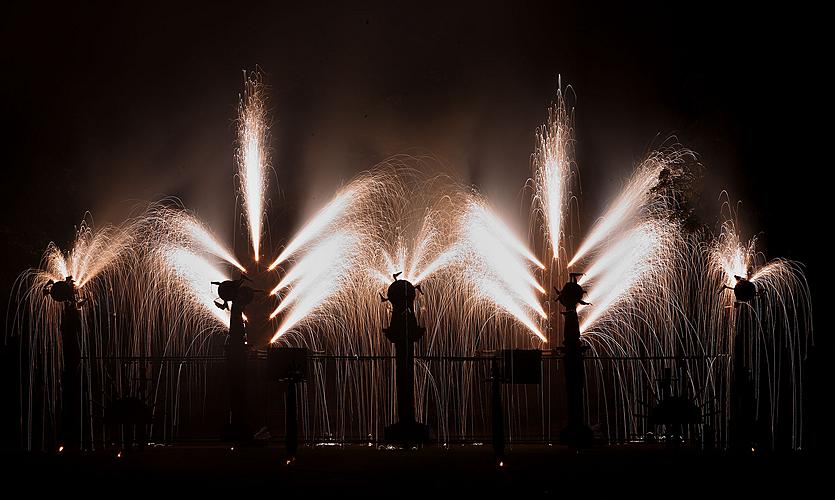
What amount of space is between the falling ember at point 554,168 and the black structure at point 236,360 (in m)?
8.73

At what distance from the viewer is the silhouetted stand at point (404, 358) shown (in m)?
18.7

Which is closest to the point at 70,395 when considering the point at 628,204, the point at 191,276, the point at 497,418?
the point at 497,418

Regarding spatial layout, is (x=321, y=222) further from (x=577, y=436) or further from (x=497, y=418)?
(x=497, y=418)

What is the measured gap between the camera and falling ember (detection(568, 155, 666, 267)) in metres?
27.2

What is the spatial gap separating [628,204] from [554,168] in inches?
93.3

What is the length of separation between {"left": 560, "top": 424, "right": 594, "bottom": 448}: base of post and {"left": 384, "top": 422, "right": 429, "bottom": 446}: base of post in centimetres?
253

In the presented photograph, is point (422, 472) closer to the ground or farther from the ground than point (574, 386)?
closer to the ground

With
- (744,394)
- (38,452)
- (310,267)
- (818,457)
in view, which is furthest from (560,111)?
(38,452)

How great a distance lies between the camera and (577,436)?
18641 millimetres

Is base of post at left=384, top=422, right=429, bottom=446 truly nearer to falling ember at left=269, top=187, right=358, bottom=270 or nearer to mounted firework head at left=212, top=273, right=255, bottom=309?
mounted firework head at left=212, top=273, right=255, bottom=309

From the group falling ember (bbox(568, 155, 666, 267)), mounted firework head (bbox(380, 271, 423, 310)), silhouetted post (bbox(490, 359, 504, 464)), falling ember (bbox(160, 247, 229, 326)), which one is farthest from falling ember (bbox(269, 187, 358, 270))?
silhouetted post (bbox(490, 359, 504, 464))

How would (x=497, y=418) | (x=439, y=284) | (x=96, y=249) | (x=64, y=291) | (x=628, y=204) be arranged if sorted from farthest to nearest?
(x=439, y=284), (x=96, y=249), (x=628, y=204), (x=64, y=291), (x=497, y=418)

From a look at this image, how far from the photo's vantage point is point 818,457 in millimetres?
16703

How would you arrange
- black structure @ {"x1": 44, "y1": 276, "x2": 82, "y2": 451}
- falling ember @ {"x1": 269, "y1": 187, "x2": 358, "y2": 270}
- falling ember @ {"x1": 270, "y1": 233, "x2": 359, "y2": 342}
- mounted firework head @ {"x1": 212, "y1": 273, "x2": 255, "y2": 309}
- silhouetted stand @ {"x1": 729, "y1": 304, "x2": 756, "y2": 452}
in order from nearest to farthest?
silhouetted stand @ {"x1": 729, "y1": 304, "x2": 756, "y2": 452} → black structure @ {"x1": 44, "y1": 276, "x2": 82, "y2": 451} → mounted firework head @ {"x1": 212, "y1": 273, "x2": 255, "y2": 309} → falling ember @ {"x1": 270, "y1": 233, "x2": 359, "y2": 342} → falling ember @ {"x1": 269, "y1": 187, "x2": 358, "y2": 270}
